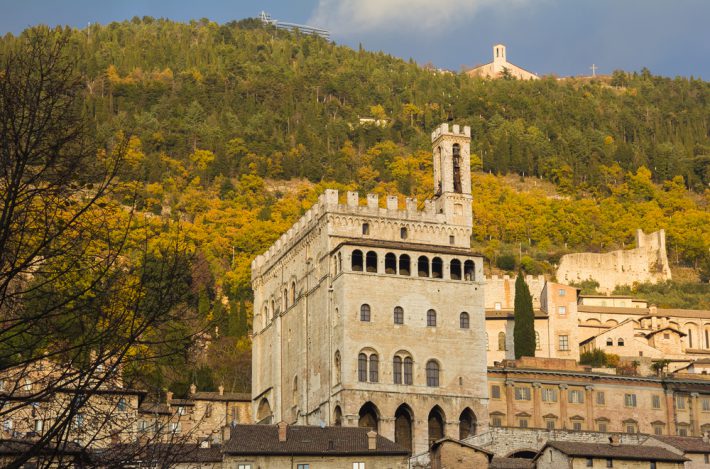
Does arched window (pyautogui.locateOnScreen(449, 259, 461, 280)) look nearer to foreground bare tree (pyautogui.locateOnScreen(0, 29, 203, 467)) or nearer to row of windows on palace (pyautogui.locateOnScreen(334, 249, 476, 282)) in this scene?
row of windows on palace (pyautogui.locateOnScreen(334, 249, 476, 282))

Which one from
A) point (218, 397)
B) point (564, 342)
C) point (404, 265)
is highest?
point (404, 265)

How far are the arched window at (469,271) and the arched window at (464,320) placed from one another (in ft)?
6.82

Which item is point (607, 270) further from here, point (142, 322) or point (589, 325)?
point (142, 322)

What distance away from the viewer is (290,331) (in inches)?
2977

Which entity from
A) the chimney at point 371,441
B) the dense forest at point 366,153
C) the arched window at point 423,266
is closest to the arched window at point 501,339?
the dense forest at point 366,153

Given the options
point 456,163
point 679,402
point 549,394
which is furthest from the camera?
point 456,163

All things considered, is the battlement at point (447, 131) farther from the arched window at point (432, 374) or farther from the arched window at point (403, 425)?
the arched window at point (403, 425)

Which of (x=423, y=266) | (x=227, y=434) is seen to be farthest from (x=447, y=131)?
(x=227, y=434)

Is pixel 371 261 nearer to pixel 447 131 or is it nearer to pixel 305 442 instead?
pixel 447 131

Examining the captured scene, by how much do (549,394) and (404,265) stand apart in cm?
1175

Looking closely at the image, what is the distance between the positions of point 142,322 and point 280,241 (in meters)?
65.0

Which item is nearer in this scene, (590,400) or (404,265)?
(404,265)

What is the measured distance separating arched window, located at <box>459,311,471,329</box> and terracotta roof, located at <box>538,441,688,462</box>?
10.8m

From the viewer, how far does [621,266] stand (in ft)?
416
